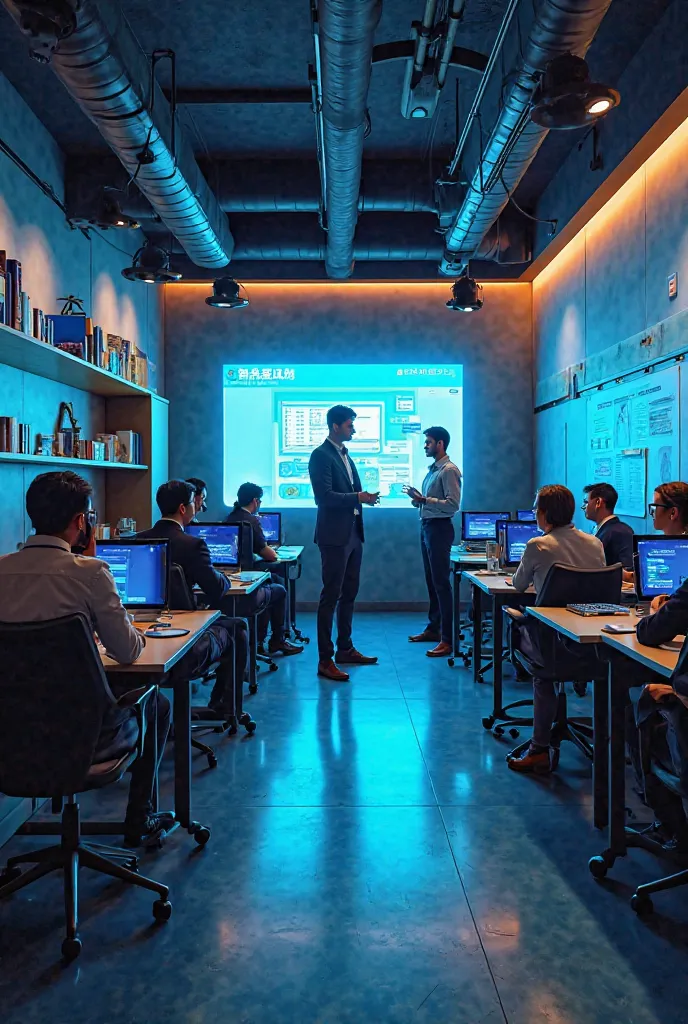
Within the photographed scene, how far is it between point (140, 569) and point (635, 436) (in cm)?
395

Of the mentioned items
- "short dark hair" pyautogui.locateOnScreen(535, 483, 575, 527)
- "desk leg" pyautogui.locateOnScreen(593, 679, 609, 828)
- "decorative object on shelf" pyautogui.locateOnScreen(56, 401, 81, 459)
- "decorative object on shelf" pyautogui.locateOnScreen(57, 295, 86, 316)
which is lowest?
"desk leg" pyautogui.locateOnScreen(593, 679, 609, 828)

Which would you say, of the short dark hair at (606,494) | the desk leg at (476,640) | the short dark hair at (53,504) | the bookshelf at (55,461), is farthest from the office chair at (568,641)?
the bookshelf at (55,461)

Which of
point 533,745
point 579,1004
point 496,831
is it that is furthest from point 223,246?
point 579,1004

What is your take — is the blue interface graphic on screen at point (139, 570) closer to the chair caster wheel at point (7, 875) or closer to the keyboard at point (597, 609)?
the chair caster wheel at point (7, 875)

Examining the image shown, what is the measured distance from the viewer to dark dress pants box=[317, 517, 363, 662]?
17.7 ft

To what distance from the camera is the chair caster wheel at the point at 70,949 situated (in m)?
2.12

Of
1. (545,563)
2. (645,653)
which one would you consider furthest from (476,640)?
(645,653)

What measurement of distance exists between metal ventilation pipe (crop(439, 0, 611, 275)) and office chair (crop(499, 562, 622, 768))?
2.67 metres

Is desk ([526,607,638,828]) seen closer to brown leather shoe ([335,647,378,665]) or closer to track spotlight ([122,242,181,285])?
brown leather shoe ([335,647,378,665])

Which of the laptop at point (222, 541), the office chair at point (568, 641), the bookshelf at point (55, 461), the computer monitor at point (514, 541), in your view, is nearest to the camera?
the office chair at point (568, 641)

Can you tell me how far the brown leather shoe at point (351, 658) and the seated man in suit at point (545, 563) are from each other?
87.7 inches

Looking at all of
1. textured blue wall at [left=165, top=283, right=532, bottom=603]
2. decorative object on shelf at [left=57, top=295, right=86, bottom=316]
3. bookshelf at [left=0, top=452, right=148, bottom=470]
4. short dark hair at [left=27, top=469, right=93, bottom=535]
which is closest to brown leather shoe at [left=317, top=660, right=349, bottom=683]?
bookshelf at [left=0, top=452, right=148, bottom=470]

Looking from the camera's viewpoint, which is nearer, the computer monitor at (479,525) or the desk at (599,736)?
the desk at (599,736)

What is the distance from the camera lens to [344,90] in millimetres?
4086
